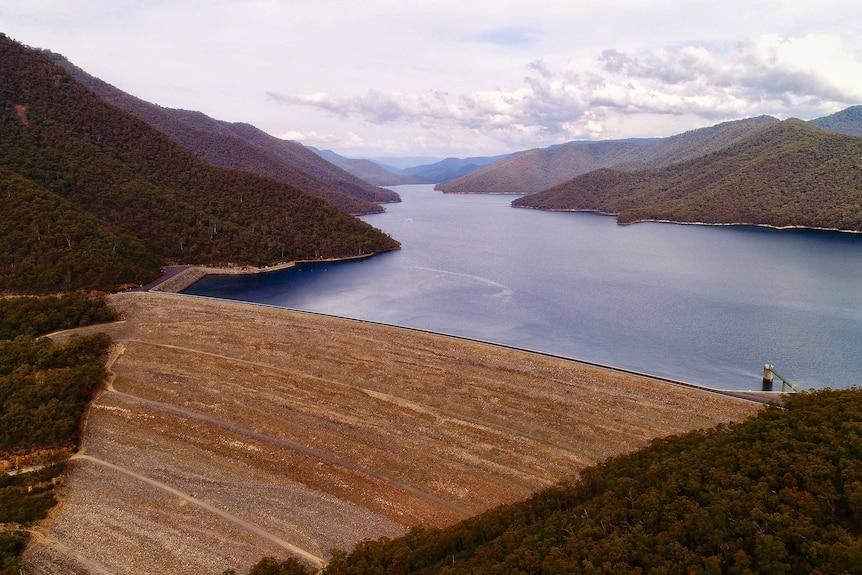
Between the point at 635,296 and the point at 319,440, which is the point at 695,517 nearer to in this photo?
the point at 319,440

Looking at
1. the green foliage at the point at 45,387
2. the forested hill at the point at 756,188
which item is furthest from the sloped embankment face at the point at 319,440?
the forested hill at the point at 756,188

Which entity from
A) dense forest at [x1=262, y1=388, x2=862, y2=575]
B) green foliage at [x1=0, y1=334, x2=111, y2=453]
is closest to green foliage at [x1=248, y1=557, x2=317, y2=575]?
dense forest at [x1=262, y1=388, x2=862, y2=575]

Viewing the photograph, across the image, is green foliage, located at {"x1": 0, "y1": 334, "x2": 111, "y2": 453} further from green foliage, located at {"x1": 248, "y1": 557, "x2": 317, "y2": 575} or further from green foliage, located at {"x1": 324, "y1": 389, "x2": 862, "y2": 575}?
green foliage, located at {"x1": 324, "y1": 389, "x2": 862, "y2": 575}

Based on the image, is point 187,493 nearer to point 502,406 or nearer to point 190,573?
point 190,573

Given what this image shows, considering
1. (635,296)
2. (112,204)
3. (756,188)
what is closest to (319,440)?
(635,296)

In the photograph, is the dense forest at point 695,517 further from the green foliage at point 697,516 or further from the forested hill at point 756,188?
the forested hill at point 756,188


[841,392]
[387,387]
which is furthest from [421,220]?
[841,392]
